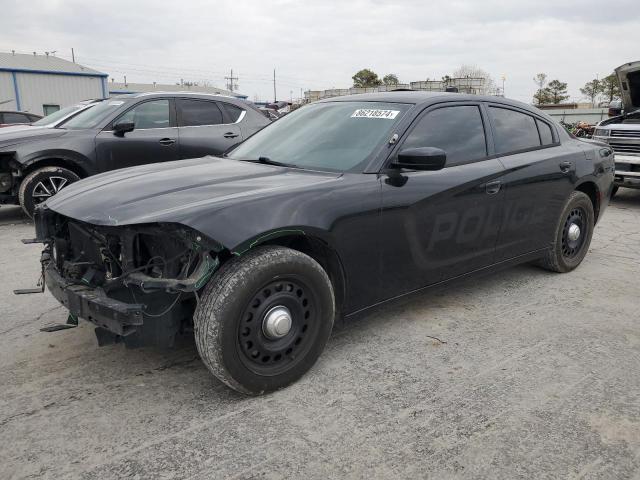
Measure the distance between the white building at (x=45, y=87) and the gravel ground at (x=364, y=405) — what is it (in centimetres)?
3449

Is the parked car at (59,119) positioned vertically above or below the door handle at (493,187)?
above

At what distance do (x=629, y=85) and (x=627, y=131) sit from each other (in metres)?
1.02

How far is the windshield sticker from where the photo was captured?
11.2ft

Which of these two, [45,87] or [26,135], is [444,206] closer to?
[26,135]

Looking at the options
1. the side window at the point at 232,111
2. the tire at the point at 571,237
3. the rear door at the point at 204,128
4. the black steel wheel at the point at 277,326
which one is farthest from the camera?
the side window at the point at 232,111

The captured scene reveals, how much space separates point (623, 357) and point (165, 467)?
8.84 feet

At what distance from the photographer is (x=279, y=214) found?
105 inches

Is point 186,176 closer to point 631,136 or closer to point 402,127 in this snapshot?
point 402,127

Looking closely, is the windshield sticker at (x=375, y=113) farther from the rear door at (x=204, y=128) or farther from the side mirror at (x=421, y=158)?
the rear door at (x=204, y=128)

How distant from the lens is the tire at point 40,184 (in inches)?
257

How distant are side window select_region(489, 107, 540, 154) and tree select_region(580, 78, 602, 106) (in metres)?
57.6

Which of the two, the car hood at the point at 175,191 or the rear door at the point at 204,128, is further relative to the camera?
the rear door at the point at 204,128

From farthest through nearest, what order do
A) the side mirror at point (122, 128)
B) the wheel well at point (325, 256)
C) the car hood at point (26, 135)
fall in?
1. the side mirror at point (122, 128)
2. the car hood at point (26, 135)
3. the wheel well at point (325, 256)

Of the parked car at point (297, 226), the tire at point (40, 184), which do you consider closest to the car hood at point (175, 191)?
the parked car at point (297, 226)
